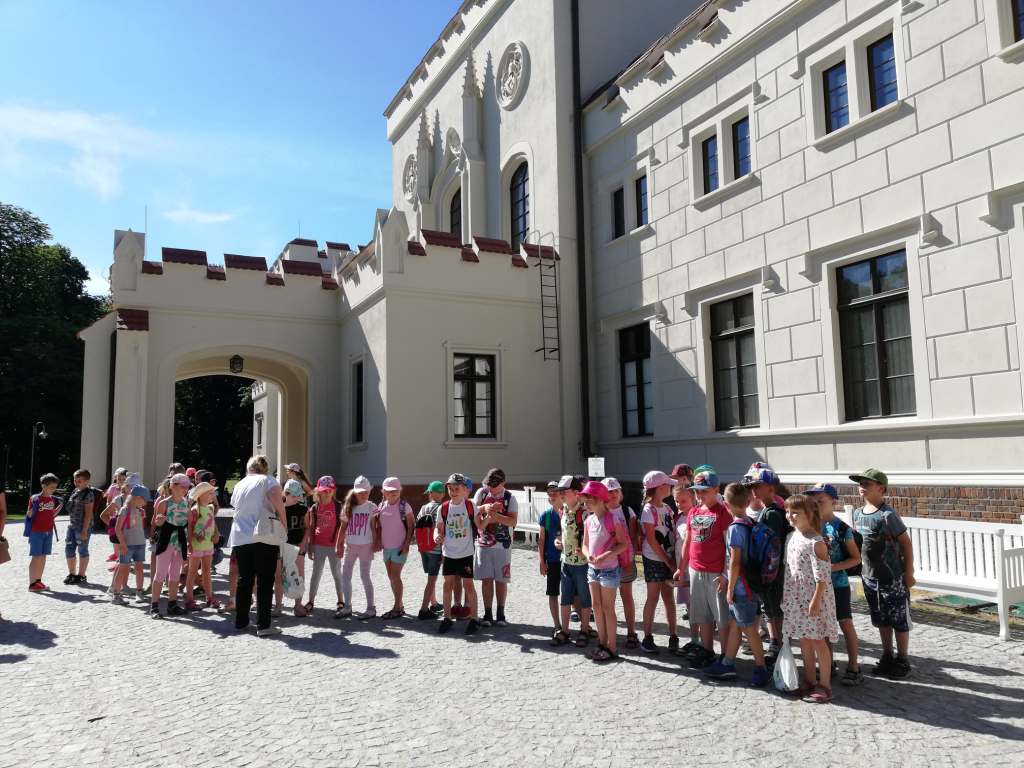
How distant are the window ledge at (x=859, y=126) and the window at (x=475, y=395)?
7.69 m

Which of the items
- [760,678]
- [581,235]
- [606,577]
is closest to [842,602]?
[760,678]

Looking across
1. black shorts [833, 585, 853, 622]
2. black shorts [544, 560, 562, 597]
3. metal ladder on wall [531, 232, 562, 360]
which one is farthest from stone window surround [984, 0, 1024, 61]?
metal ladder on wall [531, 232, 562, 360]

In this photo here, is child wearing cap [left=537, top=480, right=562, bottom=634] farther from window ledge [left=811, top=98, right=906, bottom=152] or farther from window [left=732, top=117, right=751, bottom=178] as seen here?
window [left=732, top=117, right=751, bottom=178]

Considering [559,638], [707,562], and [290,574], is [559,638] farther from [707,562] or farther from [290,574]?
[290,574]

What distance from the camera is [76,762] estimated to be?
4375mm

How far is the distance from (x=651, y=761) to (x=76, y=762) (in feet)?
10.3

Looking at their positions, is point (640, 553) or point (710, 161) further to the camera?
point (710, 161)

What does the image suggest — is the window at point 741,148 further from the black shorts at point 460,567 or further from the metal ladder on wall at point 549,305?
the black shorts at point 460,567

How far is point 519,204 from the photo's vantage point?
19.6 meters

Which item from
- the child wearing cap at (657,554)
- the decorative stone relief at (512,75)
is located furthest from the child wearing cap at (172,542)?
the decorative stone relief at (512,75)

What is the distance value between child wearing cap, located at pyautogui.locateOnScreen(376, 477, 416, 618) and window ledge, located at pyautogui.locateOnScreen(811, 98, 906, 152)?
7.92 m

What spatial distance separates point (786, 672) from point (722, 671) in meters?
0.59

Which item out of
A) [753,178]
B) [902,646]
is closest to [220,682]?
[902,646]

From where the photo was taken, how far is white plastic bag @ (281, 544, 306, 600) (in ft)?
27.4
